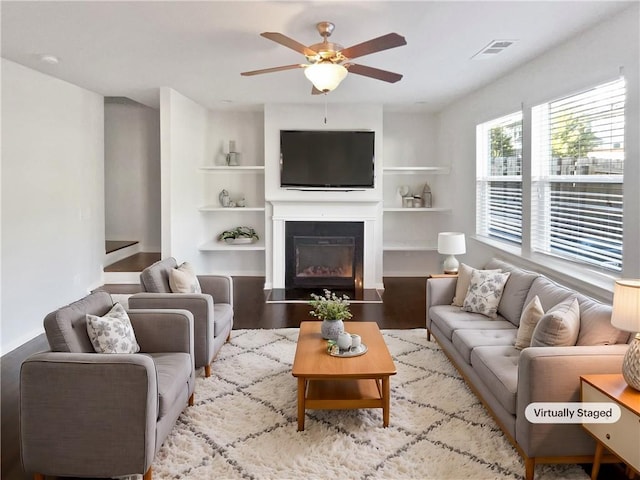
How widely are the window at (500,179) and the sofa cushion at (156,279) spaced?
3.38 m

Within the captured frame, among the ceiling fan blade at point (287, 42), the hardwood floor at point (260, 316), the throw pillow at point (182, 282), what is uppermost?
the ceiling fan blade at point (287, 42)

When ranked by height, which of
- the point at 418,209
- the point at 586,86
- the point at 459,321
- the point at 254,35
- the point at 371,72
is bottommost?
the point at 459,321

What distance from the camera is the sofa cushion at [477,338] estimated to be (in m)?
3.46

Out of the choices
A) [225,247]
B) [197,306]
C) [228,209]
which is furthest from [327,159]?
[197,306]

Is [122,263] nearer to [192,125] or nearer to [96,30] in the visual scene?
[192,125]

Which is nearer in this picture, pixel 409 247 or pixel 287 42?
pixel 287 42

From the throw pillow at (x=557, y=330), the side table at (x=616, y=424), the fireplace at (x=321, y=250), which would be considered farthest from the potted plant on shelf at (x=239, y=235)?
the side table at (x=616, y=424)

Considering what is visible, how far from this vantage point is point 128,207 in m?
8.32

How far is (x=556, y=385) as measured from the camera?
249cm

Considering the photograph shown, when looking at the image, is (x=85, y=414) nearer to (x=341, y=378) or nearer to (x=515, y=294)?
(x=341, y=378)

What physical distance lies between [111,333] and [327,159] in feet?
15.5

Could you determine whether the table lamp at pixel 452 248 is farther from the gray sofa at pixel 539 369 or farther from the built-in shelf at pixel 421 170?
the built-in shelf at pixel 421 170

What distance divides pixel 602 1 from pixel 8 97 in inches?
184

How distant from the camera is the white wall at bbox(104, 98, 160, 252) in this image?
322 inches
